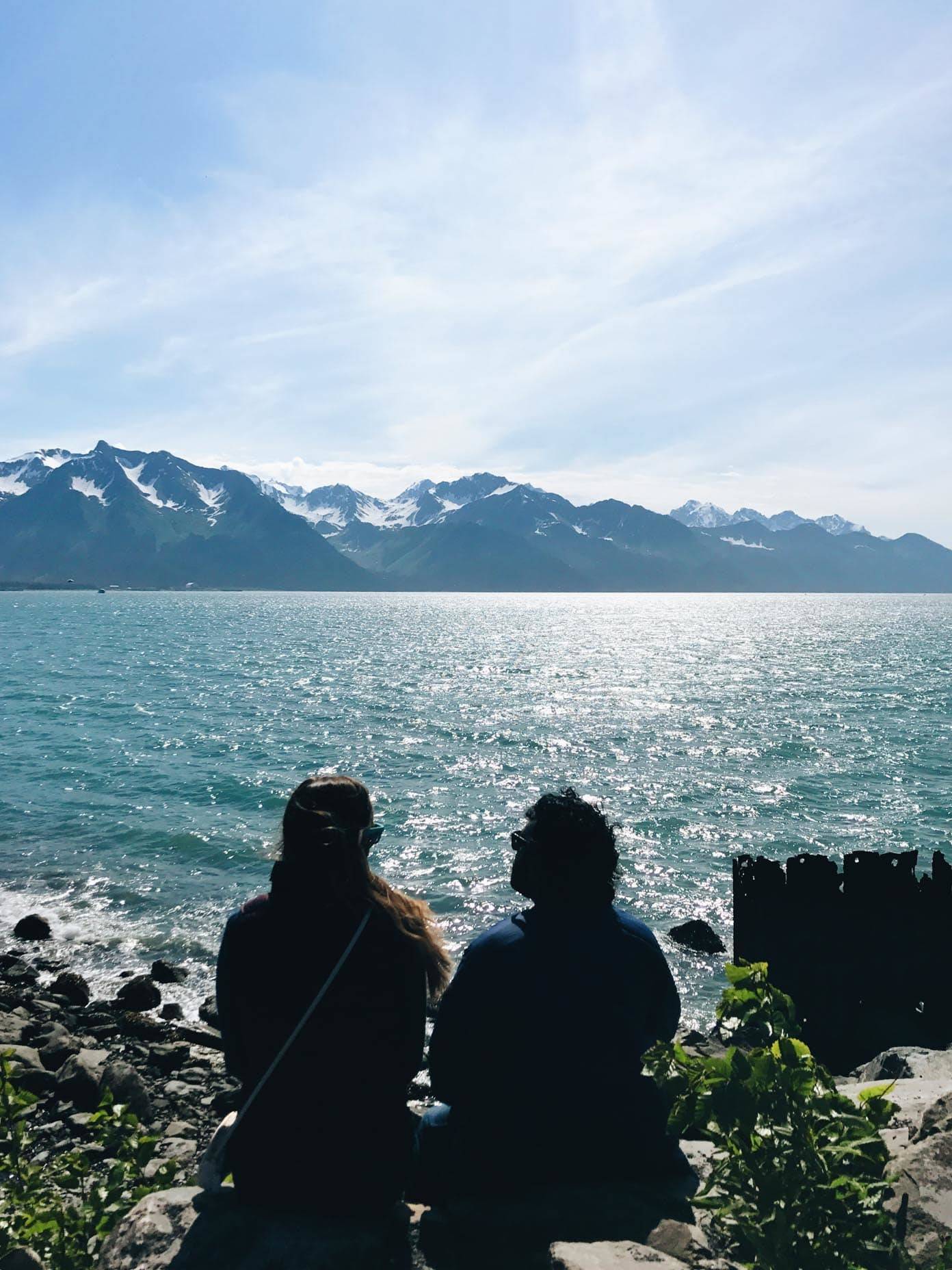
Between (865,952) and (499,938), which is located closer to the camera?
(499,938)

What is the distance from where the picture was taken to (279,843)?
4.13 m

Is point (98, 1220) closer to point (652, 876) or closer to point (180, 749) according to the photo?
point (652, 876)

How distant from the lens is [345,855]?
149 inches

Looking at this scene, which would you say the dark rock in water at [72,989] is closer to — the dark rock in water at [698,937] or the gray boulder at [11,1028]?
the gray boulder at [11,1028]

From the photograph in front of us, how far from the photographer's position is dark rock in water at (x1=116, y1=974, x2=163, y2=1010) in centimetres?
1373

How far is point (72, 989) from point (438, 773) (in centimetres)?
1843

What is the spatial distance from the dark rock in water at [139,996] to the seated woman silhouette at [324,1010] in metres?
11.3

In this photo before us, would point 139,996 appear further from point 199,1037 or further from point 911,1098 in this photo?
point 911,1098

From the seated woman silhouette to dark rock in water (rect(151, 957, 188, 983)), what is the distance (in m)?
12.3

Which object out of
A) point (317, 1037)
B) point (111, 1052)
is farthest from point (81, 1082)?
point (317, 1037)

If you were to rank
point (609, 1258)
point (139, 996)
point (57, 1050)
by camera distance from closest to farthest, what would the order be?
point (609, 1258) < point (57, 1050) < point (139, 996)

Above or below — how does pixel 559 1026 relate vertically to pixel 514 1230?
above

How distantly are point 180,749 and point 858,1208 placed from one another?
36069mm

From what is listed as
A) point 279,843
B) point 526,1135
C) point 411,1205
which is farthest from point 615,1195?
point 279,843
